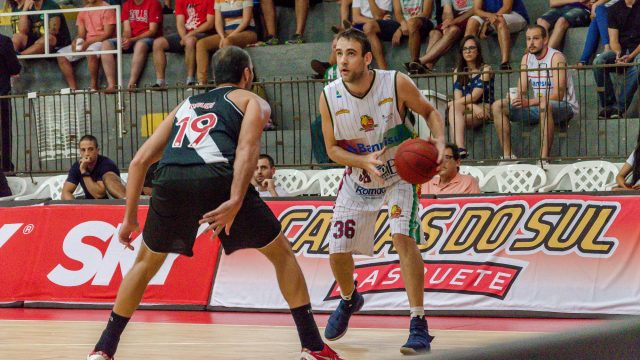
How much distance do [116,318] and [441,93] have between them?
890cm

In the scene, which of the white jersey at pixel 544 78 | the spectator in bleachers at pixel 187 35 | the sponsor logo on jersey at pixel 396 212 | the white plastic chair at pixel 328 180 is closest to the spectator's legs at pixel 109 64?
the spectator in bleachers at pixel 187 35

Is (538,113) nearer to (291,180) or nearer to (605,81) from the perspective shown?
(605,81)

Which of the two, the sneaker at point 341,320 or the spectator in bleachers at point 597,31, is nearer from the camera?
the sneaker at point 341,320

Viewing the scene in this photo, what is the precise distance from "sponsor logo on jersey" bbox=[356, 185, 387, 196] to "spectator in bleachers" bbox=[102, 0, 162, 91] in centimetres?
1023

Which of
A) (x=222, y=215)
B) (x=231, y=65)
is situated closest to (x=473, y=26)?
(x=231, y=65)

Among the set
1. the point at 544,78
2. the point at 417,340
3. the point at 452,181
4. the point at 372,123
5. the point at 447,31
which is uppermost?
the point at 447,31

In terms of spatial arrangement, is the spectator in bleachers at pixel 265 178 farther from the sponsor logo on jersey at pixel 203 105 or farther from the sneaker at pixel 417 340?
the sponsor logo on jersey at pixel 203 105

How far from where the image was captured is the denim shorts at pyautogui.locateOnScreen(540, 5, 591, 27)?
1391cm

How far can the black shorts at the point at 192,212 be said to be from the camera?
223 inches

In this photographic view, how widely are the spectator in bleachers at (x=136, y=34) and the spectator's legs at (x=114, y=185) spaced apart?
3.94 meters

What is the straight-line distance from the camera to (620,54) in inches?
509

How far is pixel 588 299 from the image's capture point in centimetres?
849

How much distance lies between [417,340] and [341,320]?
94cm

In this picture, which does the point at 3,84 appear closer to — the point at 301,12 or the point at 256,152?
the point at 301,12
